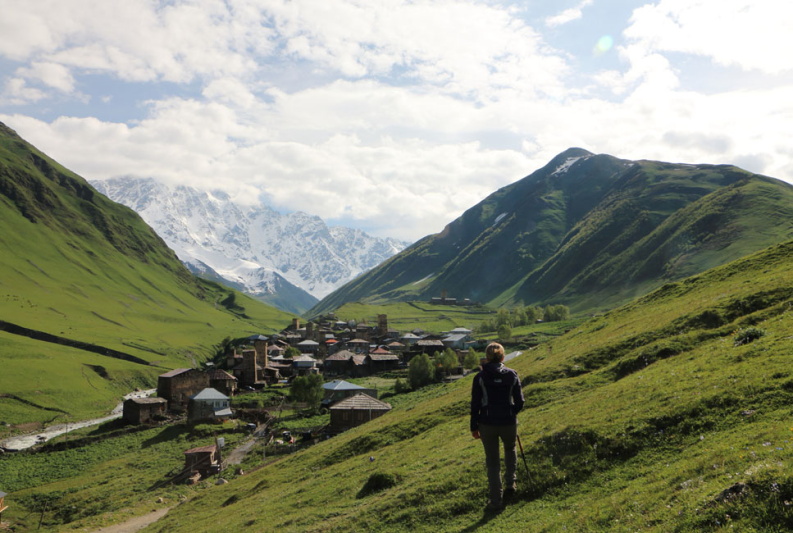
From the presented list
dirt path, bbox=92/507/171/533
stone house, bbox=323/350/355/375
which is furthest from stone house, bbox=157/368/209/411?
dirt path, bbox=92/507/171/533

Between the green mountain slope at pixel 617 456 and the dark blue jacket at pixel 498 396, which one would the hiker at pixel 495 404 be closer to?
the dark blue jacket at pixel 498 396

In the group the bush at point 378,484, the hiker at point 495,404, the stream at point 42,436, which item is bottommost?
the stream at point 42,436

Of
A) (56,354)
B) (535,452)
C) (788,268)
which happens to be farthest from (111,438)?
(788,268)

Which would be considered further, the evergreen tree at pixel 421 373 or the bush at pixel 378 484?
the evergreen tree at pixel 421 373

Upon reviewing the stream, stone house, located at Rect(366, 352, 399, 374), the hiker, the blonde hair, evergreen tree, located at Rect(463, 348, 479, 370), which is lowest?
the stream

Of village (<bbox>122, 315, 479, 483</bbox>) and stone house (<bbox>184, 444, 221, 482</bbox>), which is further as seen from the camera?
village (<bbox>122, 315, 479, 483</bbox>)

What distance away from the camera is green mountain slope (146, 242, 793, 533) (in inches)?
482

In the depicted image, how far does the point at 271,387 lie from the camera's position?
117750mm

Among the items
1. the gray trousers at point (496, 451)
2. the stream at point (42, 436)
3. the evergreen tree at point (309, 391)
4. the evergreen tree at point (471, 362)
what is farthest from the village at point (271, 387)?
the gray trousers at point (496, 451)

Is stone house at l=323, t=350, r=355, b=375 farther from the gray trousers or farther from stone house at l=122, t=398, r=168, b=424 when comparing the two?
the gray trousers

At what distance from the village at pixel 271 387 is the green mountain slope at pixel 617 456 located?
81.2 feet

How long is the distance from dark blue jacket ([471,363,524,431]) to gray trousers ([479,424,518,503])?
21 centimetres

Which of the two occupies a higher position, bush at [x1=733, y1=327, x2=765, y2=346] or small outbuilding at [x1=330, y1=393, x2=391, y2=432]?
bush at [x1=733, y1=327, x2=765, y2=346]

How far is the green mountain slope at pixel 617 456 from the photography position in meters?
12.2
